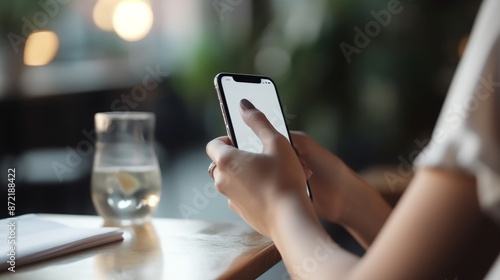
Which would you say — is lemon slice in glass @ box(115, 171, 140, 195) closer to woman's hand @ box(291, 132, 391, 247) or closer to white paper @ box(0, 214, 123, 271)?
white paper @ box(0, 214, 123, 271)

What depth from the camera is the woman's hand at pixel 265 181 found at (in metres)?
0.58

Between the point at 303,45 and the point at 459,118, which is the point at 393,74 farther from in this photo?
the point at 459,118

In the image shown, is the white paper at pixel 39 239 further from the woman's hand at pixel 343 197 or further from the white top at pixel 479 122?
the white top at pixel 479 122

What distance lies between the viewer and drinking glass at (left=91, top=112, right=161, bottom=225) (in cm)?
97

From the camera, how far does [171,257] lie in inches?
27.3

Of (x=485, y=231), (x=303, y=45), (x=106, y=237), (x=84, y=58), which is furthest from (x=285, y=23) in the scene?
(x=485, y=231)

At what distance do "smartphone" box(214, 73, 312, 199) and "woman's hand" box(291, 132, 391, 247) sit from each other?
1.6 inches

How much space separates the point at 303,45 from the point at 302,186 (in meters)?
1.75

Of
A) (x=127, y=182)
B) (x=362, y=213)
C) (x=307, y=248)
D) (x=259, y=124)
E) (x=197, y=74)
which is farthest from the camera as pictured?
(x=197, y=74)

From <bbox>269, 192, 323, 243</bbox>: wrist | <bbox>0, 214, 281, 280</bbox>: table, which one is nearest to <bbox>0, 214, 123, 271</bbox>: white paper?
<bbox>0, 214, 281, 280</bbox>: table

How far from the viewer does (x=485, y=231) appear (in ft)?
1.47

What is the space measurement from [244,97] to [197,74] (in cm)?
171

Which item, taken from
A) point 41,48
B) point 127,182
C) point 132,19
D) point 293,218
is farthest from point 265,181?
point 41,48

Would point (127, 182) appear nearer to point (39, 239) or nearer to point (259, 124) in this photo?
point (39, 239)
